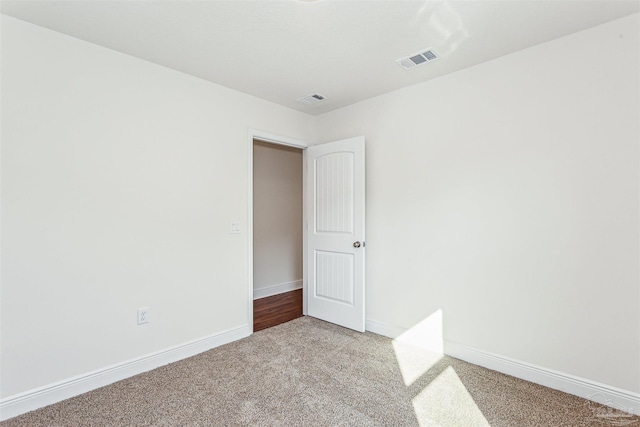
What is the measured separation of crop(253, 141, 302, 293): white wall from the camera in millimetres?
4750

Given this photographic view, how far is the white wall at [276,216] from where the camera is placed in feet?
15.6

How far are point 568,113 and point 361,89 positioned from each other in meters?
1.69

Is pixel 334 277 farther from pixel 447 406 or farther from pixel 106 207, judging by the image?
pixel 106 207

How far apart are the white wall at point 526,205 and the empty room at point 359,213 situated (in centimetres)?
1

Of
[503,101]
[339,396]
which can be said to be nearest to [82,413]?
[339,396]

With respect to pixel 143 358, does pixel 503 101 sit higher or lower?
higher

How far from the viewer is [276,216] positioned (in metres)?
5.02

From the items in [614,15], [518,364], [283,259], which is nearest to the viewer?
[614,15]

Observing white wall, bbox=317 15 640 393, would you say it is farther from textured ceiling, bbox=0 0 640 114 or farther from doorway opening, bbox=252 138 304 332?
doorway opening, bbox=252 138 304 332

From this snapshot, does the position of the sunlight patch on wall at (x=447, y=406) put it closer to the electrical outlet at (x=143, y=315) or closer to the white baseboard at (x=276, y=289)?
the electrical outlet at (x=143, y=315)

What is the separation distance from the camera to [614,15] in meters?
1.95

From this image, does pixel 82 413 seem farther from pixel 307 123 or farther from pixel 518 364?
pixel 307 123

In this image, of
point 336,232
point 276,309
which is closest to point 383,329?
point 336,232

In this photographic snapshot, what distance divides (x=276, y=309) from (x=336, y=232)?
1437 mm
